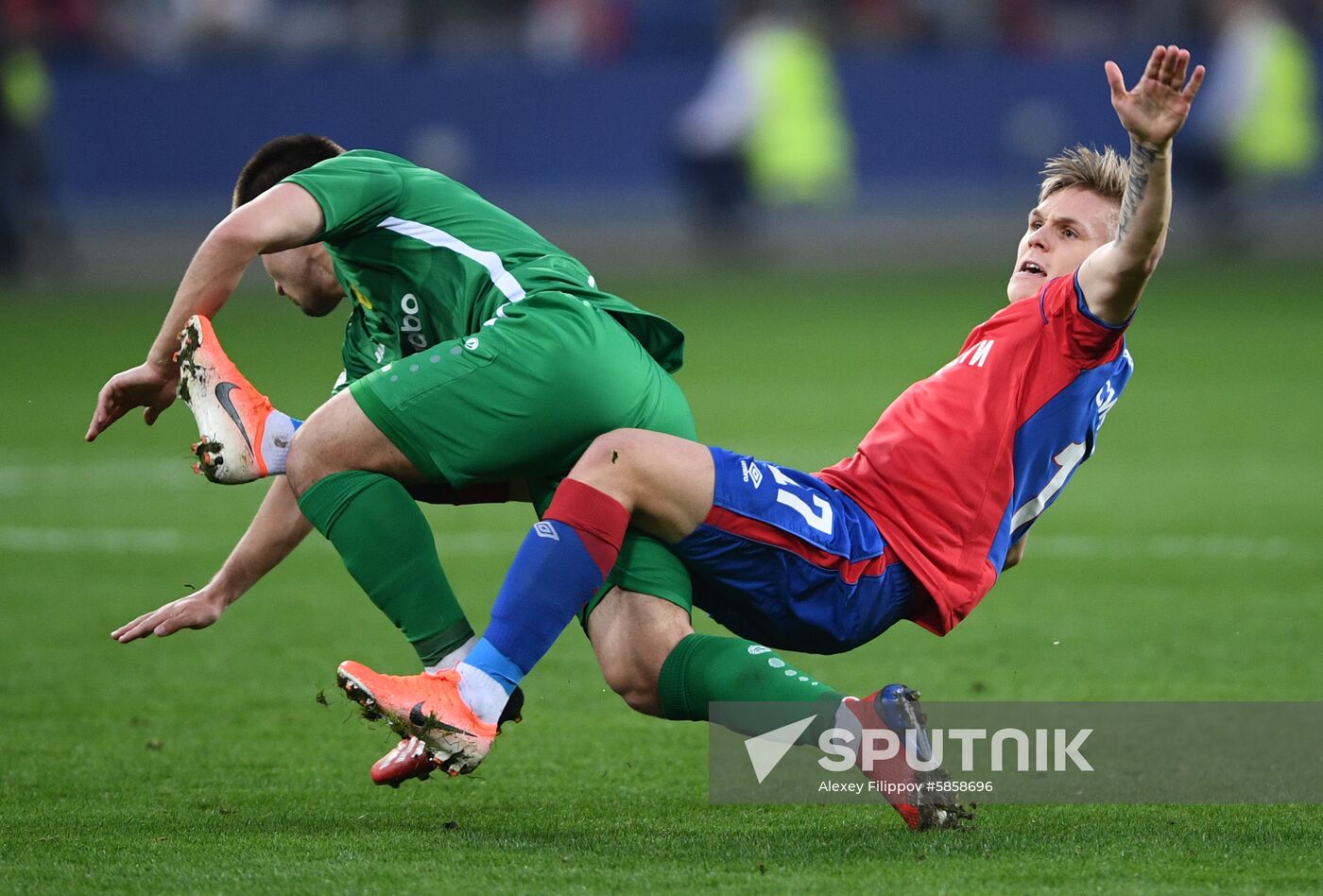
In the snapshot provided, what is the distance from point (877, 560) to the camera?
4223mm

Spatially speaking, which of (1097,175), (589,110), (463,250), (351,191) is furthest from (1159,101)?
(589,110)

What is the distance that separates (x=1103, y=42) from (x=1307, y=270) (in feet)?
14.2

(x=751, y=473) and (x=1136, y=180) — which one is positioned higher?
(x=1136, y=180)

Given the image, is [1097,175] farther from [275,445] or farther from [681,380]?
[681,380]

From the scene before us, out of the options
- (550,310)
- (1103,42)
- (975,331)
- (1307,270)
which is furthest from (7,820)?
(1103,42)

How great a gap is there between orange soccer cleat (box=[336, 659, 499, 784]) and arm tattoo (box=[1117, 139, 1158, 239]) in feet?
5.58

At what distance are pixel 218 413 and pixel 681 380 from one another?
893 centimetres

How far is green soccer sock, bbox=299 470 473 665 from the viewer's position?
4.25 meters

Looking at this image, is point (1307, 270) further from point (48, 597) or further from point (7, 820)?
point (7, 820)

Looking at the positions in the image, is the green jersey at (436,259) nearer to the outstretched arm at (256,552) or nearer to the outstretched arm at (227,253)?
the outstretched arm at (227,253)

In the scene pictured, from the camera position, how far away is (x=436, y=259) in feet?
14.8

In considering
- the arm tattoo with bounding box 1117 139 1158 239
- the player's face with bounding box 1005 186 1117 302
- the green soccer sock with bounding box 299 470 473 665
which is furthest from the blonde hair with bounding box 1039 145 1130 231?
the green soccer sock with bounding box 299 470 473 665

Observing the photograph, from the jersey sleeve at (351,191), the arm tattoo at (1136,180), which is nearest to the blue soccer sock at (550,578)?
the jersey sleeve at (351,191)

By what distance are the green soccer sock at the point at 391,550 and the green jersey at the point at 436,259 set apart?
1.58ft
